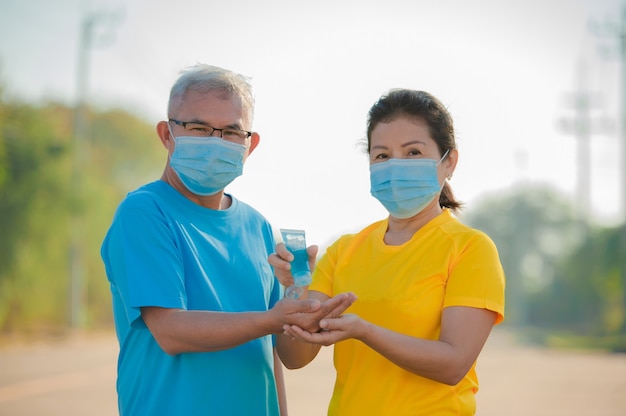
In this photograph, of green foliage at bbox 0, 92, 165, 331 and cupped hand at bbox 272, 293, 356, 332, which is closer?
cupped hand at bbox 272, 293, 356, 332

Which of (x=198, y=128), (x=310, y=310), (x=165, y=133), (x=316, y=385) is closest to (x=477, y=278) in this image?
(x=310, y=310)

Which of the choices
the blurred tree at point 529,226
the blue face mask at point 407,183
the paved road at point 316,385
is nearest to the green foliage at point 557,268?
the blurred tree at point 529,226

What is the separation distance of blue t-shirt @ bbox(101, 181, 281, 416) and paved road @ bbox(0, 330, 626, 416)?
793cm

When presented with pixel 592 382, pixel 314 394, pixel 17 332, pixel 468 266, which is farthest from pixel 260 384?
pixel 17 332

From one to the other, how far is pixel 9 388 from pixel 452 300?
1206 cm

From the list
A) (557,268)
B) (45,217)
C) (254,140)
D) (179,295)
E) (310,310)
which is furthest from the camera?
(557,268)

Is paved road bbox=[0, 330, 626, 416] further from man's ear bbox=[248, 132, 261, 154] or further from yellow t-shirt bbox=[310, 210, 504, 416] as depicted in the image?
yellow t-shirt bbox=[310, 210, 504, 416]

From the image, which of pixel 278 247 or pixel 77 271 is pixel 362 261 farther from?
pixel 77 271

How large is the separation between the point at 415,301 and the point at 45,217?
1027 inches

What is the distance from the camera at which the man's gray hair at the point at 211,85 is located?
3.57m

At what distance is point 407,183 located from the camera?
11.3 ft

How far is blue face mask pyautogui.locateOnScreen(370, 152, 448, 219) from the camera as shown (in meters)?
3.46

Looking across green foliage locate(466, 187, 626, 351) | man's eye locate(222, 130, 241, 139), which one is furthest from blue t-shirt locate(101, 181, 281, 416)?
green foliage locate(466, 187, 626, 351)

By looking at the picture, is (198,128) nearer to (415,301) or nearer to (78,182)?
(415,301)
